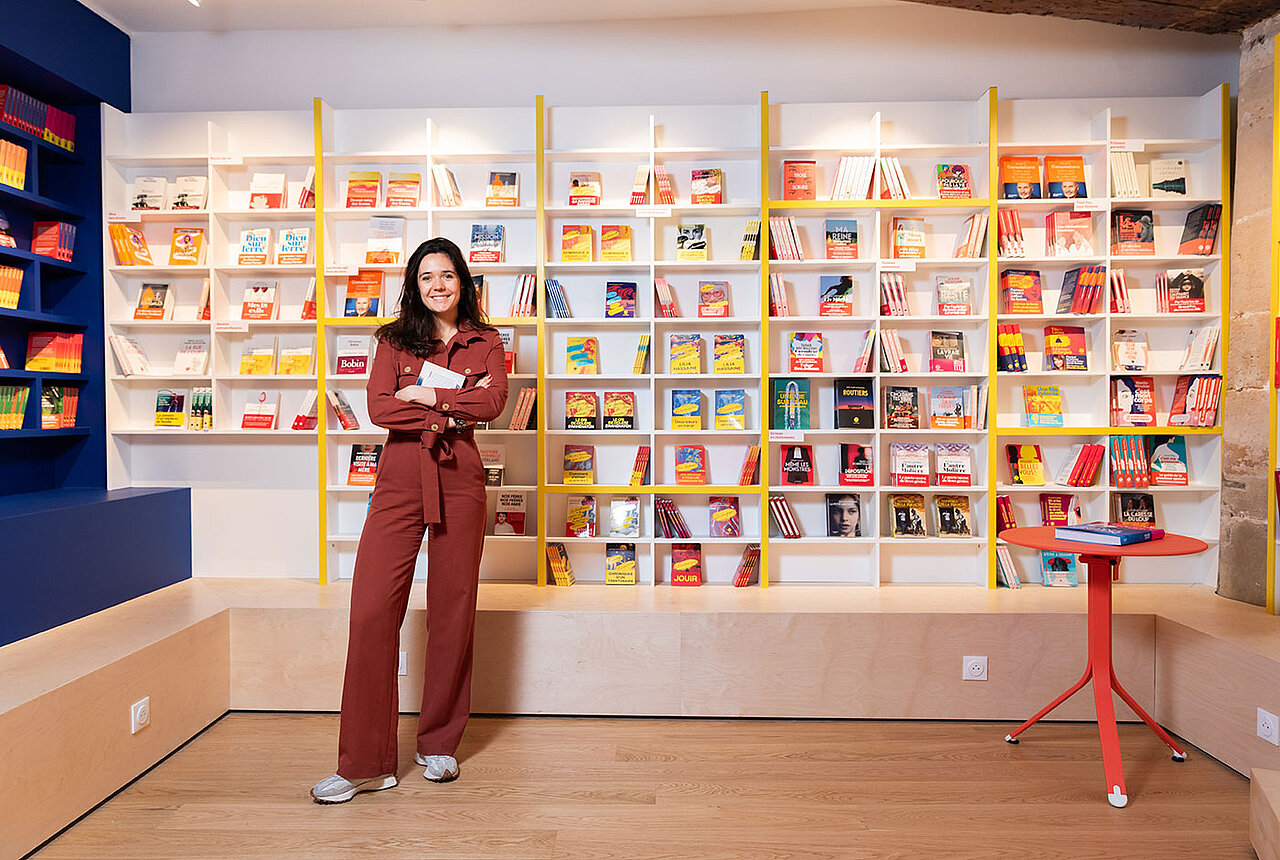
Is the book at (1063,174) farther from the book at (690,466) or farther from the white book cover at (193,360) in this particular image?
the white book cover at (193,360)

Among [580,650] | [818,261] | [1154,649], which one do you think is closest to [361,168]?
[818,261]

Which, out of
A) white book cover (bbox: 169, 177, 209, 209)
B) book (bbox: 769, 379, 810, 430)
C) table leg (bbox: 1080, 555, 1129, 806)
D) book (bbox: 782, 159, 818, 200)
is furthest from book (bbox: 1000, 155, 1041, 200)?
white book cover (bbox: 169, 177, 209, 209)

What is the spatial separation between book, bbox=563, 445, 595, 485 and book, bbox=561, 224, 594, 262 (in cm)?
103

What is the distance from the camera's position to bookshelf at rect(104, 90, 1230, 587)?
4297 mm

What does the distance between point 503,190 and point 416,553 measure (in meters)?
2.21

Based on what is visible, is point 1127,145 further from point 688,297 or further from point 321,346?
point 321,346

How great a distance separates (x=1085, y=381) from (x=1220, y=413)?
0.64 meters

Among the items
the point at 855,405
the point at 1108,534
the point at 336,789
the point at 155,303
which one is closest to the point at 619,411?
the point at 855,405

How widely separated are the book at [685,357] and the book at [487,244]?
1075mm

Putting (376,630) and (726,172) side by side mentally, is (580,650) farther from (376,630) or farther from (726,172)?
(726,172)

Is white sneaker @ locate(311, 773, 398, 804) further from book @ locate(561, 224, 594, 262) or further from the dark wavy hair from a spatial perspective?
book @ locate(561, 224, 594, 262)

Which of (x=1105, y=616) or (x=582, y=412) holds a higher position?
(x=582, y=412)

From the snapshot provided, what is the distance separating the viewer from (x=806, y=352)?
14.5 feet

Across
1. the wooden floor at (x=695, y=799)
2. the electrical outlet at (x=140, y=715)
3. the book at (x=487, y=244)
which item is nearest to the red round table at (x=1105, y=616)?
the wooden floor at (x=695, y=799)
